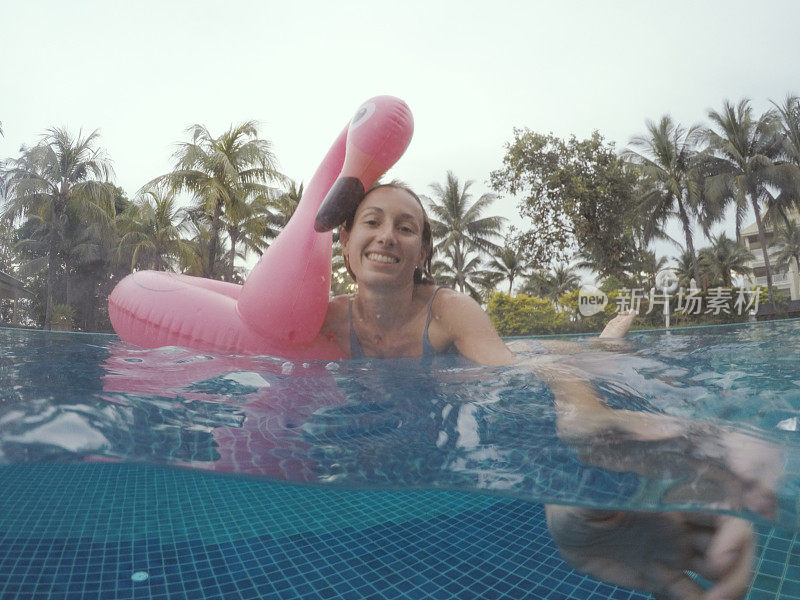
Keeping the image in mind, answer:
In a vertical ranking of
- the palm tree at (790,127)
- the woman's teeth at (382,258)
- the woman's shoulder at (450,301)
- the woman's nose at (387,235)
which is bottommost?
the woman's shoulder at (450,301)

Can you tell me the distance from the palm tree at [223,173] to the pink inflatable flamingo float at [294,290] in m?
13.1

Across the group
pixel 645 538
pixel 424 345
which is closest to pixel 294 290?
pixel 424 345

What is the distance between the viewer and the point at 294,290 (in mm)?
2600

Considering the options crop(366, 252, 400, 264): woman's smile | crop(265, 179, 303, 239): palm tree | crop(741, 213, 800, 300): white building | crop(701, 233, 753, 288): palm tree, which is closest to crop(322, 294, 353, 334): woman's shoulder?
crop(366, 252, 400, 264): woman's smile

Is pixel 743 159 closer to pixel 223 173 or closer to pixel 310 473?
pixel 223 173

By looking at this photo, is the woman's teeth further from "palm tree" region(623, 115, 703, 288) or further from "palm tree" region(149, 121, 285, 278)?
"palm tree" region(623, 115, 703, 288)

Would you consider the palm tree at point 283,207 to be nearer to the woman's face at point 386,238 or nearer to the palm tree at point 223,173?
the palm tree at point 223,173

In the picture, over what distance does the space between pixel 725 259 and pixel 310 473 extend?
3788 cm

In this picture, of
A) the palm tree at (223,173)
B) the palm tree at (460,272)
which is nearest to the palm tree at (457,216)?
the palm tree at (460,272)

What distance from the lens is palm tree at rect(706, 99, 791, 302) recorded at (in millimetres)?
18766

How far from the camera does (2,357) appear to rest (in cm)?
297

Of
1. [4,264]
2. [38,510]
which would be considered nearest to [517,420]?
[38,510]

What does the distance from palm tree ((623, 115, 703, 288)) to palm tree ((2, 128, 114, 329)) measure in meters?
21.7

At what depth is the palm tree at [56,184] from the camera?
54.8ft
